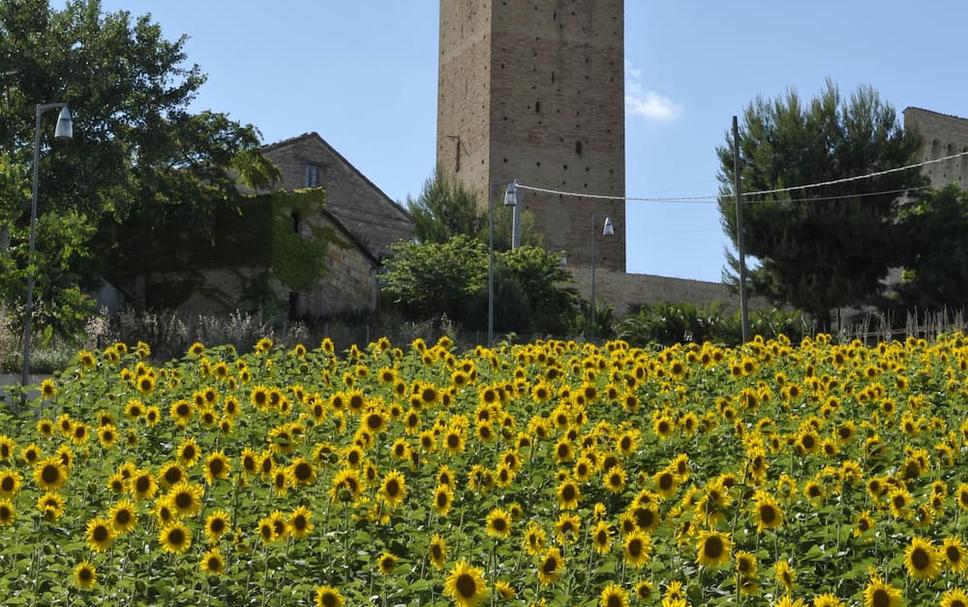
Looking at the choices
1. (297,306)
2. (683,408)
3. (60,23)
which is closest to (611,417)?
(683,408)

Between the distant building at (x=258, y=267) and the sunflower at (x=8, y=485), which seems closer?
the sunflower at (x=8, y=485)

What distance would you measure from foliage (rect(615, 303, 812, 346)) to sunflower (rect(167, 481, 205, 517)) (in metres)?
29.0

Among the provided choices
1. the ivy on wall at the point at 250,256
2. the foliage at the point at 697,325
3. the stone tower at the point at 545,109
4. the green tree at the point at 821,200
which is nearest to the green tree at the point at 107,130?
the ivy on wall at the point at 250,256

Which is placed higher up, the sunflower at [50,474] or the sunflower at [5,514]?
the sunflower at [50,474]

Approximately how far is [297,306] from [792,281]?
55.2 ft

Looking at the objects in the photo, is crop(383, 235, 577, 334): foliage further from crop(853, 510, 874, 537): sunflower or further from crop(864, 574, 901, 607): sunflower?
crop(864, 574, 901, 607): sunflower

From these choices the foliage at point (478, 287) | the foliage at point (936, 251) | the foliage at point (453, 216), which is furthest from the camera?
the foliage at point (453, 216)

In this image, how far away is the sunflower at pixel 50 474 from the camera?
693 cm

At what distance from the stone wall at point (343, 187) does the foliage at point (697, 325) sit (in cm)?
917

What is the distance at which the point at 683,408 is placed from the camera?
394 inches

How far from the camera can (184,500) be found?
6.55m

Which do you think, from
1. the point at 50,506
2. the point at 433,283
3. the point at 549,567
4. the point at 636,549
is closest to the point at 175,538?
the point at 50,506

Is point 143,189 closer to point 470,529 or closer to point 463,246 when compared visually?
point 463,246

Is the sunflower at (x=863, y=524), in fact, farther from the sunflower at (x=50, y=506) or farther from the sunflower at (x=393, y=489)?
the sunflower at (x=50, y=506)
